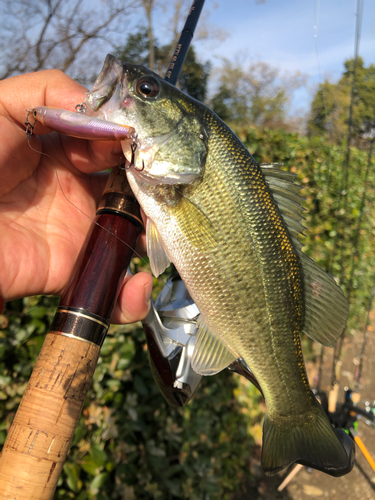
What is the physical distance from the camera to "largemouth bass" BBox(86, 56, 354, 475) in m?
1.32

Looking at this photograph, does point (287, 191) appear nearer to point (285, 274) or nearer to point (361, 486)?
A: point (285, 274)

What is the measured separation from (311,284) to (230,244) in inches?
18.2

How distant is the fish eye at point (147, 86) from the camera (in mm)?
1294

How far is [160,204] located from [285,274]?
0.64 meters

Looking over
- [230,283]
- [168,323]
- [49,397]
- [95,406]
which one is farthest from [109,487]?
[230,283]

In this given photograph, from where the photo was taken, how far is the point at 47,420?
3.30 ft

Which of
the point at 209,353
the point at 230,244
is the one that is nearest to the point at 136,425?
the point at 209,353

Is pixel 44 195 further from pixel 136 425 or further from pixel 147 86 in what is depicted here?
pixel 136 425

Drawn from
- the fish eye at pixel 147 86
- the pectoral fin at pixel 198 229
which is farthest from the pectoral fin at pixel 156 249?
the fish eye at pixel 147 86

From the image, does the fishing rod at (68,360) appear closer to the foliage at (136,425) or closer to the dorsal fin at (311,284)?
the dorsal fin at (311,284)

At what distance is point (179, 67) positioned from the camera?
69.5 inches

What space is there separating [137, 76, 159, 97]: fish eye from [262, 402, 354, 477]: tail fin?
1.56m

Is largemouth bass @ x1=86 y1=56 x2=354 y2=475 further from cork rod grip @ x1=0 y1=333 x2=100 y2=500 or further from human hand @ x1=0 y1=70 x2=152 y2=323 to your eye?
cork rod grip @ x1=0 y1=333 x2=100 y2=500

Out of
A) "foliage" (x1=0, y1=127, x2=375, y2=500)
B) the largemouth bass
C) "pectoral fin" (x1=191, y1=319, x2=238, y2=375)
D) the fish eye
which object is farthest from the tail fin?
the fish eye
